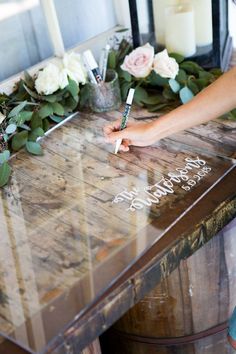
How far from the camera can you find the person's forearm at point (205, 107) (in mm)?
1000

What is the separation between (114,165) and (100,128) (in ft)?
0.53

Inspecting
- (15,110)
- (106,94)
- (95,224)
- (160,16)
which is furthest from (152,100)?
(95,224)

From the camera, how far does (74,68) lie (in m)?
1.22

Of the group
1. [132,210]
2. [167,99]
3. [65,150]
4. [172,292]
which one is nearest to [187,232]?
[132,210]

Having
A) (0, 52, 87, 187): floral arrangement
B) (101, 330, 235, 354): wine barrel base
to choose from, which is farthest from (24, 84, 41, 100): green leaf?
(101, 330, 235, 354): wine barrel base

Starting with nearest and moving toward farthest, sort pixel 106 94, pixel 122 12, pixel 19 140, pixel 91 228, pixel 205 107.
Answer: pixel 91 228
pixel 205 107
pixel 19 140
pixel 106 94
pixel 122 12

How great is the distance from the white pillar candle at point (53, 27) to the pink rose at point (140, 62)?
19 cm

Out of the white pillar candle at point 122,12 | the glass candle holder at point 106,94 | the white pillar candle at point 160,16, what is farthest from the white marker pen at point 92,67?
Answer: the white pillar candle at point 122,12

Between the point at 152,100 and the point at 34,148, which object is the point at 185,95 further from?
the point at 34,148

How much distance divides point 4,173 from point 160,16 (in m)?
0.57

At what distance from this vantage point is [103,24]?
1.46 m

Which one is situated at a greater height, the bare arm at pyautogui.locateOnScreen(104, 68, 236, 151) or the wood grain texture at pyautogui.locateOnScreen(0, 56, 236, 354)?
the bare arm at pyautogui.locateOnScreen(104, 68, 236, 151)

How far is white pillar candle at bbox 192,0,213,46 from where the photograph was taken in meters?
1.25

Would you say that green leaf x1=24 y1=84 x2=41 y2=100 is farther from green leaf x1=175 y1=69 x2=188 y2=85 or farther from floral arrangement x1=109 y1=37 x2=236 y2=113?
green leaf x1=175 y1=69 x2=188 y2=85
